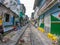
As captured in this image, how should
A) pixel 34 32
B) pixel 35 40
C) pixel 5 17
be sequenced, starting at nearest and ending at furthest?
1. pixel 35 40
2. pixel 5 17
3. pixel 34 32

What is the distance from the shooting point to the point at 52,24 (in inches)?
767

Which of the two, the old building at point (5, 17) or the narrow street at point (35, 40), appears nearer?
the narrow street at point (35, 40)

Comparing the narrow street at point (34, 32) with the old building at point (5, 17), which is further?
the old building at point (5, 17)

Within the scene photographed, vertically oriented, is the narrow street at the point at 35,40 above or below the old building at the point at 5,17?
below

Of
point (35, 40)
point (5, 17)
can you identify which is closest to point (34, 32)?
point (5, 17)

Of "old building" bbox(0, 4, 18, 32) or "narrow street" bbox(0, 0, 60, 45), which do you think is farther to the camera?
"old building" bbox(0, 4, 18, 32)

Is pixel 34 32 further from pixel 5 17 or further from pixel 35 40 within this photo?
pixel 35 40

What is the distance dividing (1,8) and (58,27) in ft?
20.4

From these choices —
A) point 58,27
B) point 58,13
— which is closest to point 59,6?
point 58,13

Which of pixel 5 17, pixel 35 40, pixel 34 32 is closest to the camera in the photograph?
pixel 35 40

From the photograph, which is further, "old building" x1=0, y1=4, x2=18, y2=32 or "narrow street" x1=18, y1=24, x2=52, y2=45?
"old building" x1=0, y1=4, x2=18, y2=32

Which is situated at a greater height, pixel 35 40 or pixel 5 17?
pixel 5 17

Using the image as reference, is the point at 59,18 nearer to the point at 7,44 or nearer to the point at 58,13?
the point at 58,13

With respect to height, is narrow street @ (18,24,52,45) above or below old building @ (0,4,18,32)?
below
